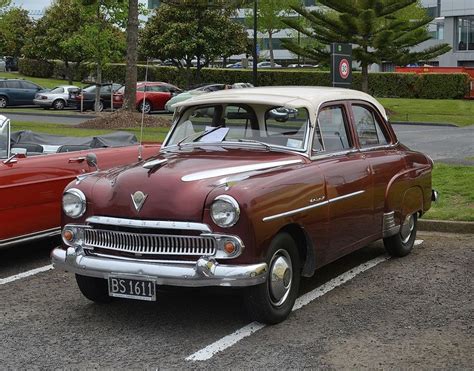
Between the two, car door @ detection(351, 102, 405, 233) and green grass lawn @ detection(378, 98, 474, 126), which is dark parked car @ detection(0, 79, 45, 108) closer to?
green grass lawn @ detection(378, 98, 474, 126)

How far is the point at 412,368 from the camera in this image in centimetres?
450

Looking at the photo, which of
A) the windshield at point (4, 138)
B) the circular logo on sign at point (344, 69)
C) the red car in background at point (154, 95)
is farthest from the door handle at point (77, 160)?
the red car in background at point (154, 95)

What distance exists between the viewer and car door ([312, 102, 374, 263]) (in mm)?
5930

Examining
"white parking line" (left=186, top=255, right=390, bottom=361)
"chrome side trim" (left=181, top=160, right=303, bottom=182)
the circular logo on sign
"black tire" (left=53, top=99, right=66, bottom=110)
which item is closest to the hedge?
"black tire" (left=53, top=99, right=66, bottom=110)

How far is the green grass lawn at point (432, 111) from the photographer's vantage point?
2758 cm

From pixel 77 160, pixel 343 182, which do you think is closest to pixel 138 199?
pixel 343 182

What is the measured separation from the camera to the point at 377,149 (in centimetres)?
702

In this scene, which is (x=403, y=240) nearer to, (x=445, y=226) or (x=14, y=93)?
(x=445, y=226)

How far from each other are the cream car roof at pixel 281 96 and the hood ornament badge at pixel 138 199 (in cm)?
165

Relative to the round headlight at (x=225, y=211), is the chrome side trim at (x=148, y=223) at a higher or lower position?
lower

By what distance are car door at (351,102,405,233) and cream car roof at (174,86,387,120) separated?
0.23 m

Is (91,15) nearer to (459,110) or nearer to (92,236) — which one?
(459,110)

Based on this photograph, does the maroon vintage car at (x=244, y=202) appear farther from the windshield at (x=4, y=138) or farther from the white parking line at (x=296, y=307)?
the windshield at (x=4, y=138)

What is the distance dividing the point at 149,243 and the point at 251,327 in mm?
963
